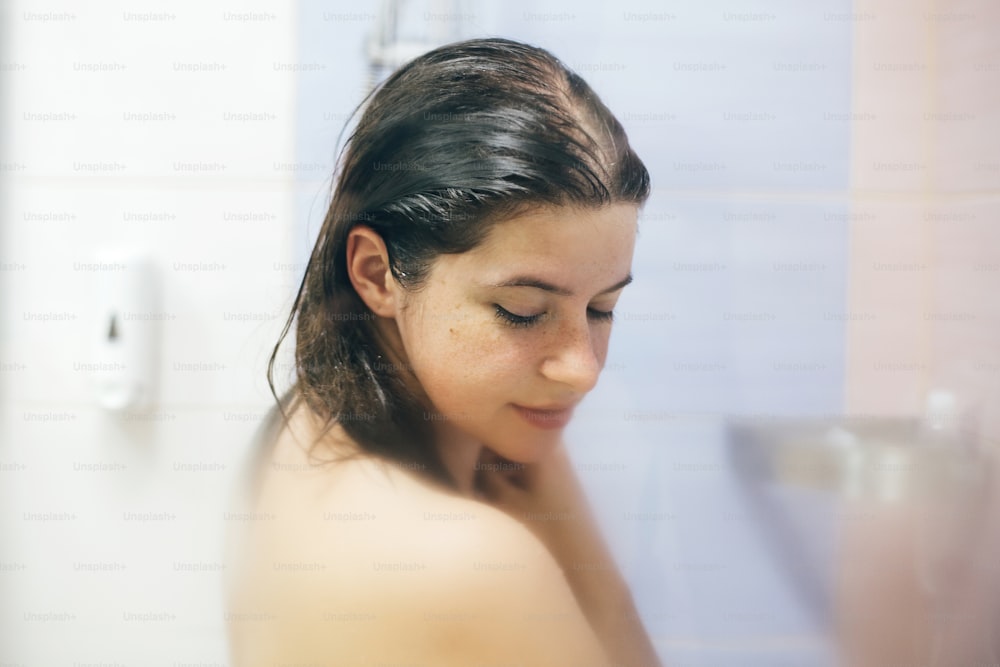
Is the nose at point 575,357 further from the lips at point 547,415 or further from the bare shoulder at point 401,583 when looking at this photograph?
the bare shoulder at point 401,583

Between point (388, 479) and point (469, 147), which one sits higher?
point (469, 147)

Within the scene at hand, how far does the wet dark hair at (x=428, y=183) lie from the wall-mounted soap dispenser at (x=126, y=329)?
0.51 feet

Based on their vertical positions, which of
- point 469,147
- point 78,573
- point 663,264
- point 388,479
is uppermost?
point 469,147

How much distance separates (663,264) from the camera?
2.63ft

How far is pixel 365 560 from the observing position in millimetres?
770

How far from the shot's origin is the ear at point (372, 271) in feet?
2.48

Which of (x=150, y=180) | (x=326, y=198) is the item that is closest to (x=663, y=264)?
(x=326, y=198)

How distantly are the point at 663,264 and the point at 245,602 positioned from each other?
0.63 m

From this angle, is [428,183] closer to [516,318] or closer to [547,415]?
[516,318]

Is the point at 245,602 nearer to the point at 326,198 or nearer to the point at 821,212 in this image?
the point at 326,198

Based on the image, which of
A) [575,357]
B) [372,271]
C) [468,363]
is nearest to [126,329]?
[372,271]

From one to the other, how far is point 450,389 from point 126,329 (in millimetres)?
399

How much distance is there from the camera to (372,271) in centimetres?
76

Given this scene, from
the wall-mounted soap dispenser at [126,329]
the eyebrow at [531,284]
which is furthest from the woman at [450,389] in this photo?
the wall-mounted soap dispenser at [126,329]
